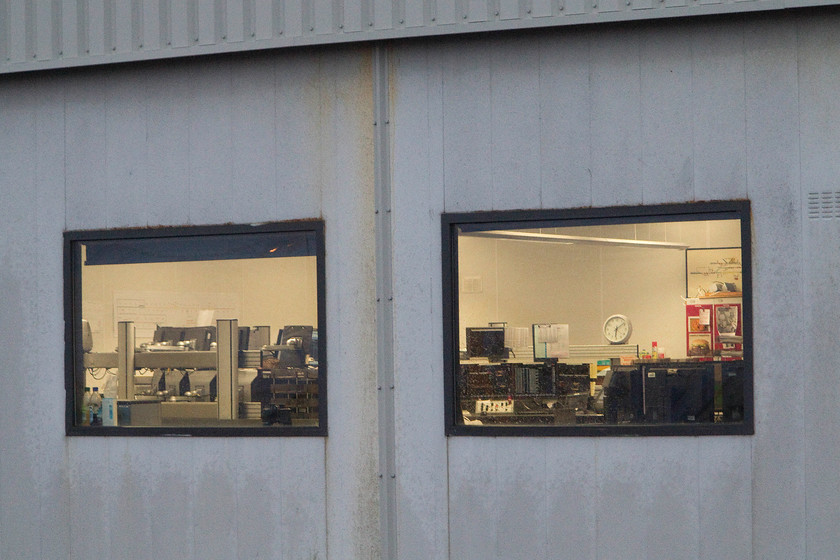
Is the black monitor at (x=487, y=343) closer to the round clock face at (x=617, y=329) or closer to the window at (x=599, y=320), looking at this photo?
the window at (x=599, y=320)

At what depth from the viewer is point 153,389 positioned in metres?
6.36

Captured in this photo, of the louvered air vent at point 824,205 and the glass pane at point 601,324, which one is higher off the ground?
the louvered air vent at point 824,205

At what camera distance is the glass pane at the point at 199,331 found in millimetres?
6145

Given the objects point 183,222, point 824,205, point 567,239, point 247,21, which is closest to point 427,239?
point 567,239

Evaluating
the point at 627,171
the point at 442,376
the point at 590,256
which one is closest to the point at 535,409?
the point at 442,376

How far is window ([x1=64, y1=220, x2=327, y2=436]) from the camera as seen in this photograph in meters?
Answer: 6.12

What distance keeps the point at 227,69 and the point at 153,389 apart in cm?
242

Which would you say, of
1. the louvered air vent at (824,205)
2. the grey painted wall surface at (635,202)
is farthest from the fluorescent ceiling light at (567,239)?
the louvered air vent at (824,205)

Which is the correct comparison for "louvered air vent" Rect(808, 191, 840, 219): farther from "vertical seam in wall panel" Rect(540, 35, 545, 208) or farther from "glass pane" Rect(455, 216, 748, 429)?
"vertical seam in wall panel" Rect(540, 35, 545, 208)

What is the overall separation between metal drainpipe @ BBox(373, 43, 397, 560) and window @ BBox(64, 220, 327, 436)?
423 millimetres

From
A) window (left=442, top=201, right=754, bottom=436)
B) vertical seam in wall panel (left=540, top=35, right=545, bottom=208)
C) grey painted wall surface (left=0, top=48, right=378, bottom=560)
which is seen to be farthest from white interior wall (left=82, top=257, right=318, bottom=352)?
vertical seam in wall panel (left=540, top=35, right=545, bottom=208)

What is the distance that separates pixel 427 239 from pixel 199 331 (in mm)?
1848

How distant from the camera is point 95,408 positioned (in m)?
6.41

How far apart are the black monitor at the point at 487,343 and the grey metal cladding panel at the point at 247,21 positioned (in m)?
2.05
